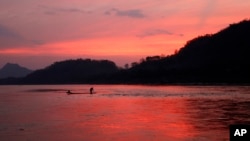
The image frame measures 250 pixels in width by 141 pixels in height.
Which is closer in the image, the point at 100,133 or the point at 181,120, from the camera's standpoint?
the point at 100,133

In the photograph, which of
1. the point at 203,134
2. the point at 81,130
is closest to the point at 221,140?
the point at 203,134

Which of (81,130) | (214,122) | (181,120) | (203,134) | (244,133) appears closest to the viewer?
(244,133)

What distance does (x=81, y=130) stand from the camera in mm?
30594

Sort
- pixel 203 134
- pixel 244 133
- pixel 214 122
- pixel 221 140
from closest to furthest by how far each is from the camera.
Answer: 1. pixel 244 133
2. pixel 221 140
3. pixel 203 134
4. pixel 214 122

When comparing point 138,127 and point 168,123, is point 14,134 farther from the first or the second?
point 168,123

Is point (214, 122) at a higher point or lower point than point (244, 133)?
lower

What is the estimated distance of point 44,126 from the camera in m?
33.7

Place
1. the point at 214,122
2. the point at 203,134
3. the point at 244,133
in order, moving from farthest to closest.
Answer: the point at 214,122, the point at 203,134, the point at 244,133

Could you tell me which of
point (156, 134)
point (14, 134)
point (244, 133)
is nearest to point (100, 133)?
point (156, 134)

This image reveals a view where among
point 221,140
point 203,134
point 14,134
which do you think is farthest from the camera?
point 14,134

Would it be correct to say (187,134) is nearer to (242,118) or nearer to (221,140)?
(221,140)

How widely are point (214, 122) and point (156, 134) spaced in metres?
7.79

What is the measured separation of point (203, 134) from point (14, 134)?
42.9 ft

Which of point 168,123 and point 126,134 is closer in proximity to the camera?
point 126,134
